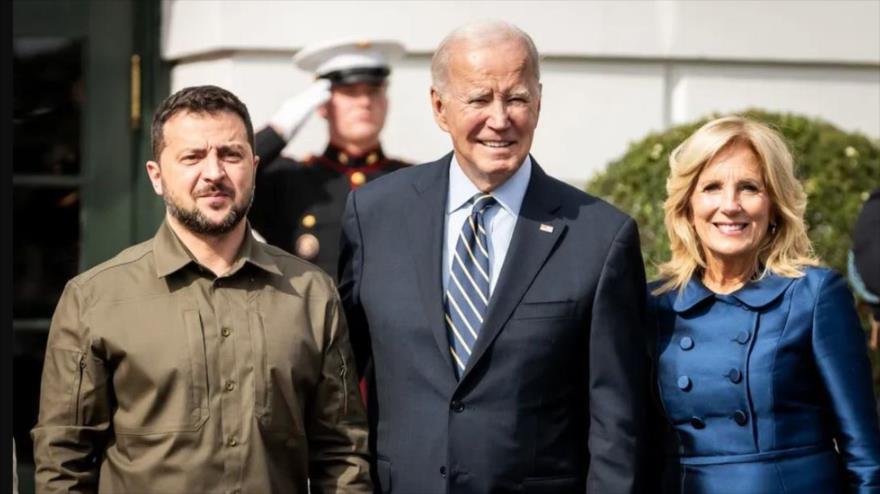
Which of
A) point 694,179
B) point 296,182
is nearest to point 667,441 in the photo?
point 694,179

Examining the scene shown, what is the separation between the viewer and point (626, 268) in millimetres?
4117

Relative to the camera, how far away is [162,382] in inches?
151

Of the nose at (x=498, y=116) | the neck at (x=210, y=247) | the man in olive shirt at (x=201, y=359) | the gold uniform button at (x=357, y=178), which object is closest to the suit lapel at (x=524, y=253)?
the nose at (x=498, y=116)

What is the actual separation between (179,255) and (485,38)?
0.93 metres

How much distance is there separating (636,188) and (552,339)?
105 inches

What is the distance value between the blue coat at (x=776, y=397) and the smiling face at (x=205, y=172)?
3.99 ft

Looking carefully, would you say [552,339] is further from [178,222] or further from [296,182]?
[296,182]

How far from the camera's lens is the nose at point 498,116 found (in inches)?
160

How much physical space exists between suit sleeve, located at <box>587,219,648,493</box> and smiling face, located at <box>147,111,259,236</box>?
0.92 metres

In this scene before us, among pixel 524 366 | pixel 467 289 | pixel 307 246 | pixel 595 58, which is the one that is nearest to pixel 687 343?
pixel 524 366

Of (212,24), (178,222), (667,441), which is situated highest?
(212,24)

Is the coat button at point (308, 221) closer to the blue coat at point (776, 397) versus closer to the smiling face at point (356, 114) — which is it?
the smiling face at point (356, 114)

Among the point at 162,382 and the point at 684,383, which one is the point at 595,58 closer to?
the point at 684,383

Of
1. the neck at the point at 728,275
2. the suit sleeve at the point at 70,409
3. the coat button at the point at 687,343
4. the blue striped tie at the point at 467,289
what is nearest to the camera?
the suit sleeve at the point at 70,409
